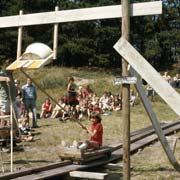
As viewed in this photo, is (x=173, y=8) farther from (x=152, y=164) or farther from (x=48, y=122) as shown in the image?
(x=152, y=164)

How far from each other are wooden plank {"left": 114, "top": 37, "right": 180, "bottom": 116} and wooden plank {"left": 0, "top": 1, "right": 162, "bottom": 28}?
0.56m

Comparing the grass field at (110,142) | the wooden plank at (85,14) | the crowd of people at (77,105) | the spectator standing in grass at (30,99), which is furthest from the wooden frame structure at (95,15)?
the crowd of people at (77,105)

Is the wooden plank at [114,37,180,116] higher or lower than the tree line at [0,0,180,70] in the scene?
lower

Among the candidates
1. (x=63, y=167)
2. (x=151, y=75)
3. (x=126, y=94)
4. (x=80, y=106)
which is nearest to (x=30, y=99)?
(x=80, y=106)

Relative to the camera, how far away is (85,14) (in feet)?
24.9

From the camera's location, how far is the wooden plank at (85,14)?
7.12 m

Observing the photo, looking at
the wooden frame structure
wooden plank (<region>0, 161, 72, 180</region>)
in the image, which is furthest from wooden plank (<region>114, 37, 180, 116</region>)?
wooden plank (<region>0, 161, 72, 180</region>)

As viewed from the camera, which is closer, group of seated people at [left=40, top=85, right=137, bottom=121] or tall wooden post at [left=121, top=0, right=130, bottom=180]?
tall wooden post at [left=121, top=0, right=130, bottom=180]

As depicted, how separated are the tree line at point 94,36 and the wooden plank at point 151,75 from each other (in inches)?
1473

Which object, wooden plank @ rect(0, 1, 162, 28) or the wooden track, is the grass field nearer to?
the wooden track

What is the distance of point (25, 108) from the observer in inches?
615

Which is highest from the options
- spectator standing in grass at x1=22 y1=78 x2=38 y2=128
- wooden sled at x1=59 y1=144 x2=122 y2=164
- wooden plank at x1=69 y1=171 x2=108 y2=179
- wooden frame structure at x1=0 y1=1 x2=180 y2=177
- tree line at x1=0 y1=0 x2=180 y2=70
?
tree line at x1=0 y1=0 x2=180 y2=70

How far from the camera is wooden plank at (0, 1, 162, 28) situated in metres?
7.12

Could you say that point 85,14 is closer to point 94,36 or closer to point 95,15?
point 95,15
